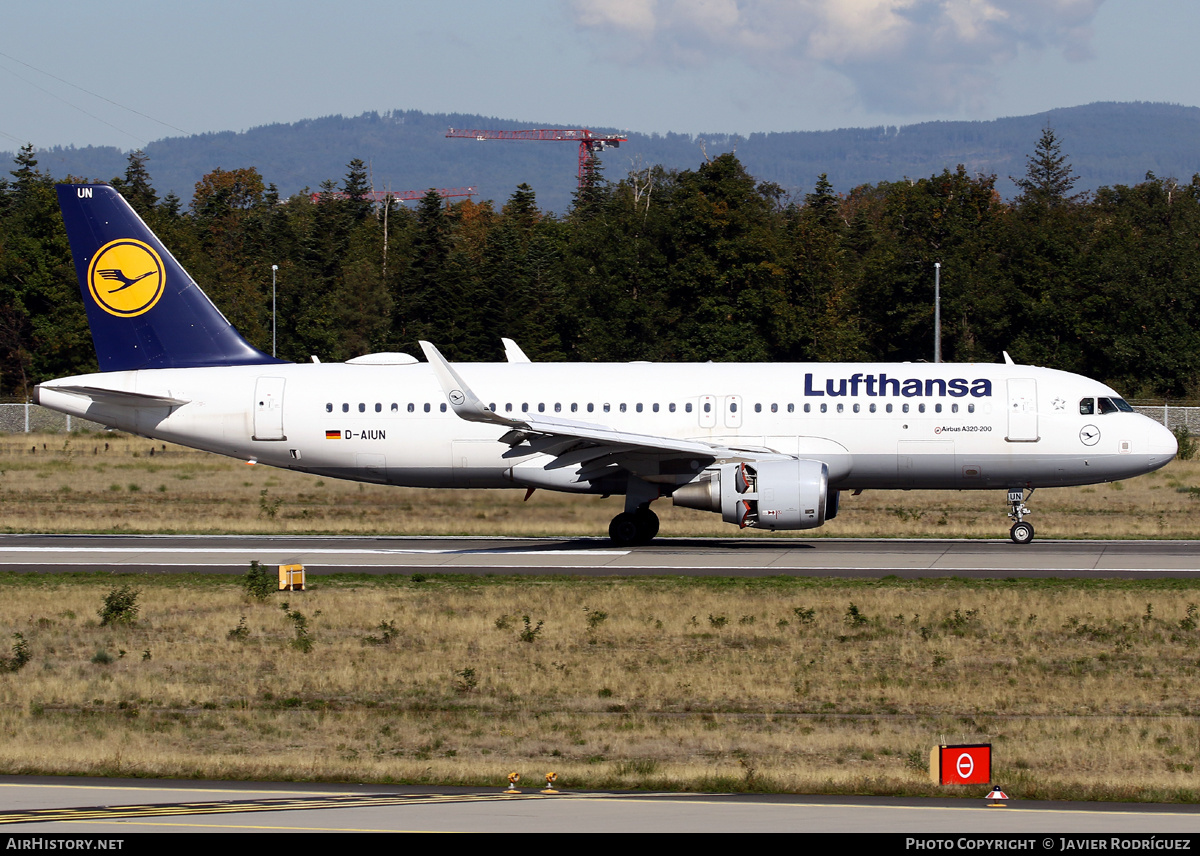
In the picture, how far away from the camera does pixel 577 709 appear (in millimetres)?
16156

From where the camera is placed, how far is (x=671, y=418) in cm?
3088

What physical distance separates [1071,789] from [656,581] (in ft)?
43.5

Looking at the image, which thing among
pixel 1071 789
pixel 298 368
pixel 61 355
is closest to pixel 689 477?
pixel 298 368

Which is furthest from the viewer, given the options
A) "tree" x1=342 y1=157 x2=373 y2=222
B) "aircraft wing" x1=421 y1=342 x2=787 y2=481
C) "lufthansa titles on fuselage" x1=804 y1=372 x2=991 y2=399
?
"tree" x1=342 y1=157 x2=373 y2=222

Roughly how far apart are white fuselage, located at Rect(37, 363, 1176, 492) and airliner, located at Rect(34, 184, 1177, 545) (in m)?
0.04

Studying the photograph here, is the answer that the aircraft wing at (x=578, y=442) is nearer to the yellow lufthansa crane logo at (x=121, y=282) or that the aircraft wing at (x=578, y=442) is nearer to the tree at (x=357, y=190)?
the yellow lufthansa crane logo at (x=121, y=282)

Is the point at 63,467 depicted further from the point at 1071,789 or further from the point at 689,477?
the point at 1071,789

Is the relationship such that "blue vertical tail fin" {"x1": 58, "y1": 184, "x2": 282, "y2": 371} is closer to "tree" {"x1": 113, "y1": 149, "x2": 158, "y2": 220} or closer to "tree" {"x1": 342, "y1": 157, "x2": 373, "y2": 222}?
"tree" {"x1": 113, "y1": 149, "x2": 158, "y2": 220}

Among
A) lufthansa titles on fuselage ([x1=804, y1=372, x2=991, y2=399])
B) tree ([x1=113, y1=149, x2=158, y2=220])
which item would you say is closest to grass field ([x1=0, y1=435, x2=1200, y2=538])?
lufthansa titles on fuselage ([x1=804, y1=372, x2=991, y2=399])

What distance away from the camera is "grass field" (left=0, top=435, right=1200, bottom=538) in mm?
34219

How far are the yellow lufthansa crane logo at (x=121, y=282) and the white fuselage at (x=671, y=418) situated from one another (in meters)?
1.72

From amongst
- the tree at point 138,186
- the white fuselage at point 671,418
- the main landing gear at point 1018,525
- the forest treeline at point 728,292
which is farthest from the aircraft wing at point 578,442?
the tree at point 138,186

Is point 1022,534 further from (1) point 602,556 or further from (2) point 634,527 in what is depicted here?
(1) point 602,556

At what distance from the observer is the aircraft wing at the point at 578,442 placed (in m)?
28.0
